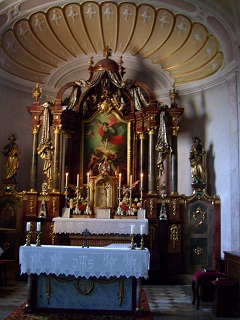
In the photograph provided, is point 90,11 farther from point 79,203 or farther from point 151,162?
point 79,203

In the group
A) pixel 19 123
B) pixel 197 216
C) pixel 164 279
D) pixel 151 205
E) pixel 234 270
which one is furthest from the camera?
pixel 19 123

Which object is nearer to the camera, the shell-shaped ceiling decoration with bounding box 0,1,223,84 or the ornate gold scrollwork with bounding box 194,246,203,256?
the ornate gold scrollwork with bounding box 194,246,203,256

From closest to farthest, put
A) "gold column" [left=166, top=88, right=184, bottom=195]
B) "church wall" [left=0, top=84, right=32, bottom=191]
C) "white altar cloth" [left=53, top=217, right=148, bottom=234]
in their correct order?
"white altar cloth" [left=53, top=217, right=148, bottom=234] → "gold column" [left=166, top=88, right=184, bottom=195] → "church wall" [left=0, top=84, right=32, bottom=191]

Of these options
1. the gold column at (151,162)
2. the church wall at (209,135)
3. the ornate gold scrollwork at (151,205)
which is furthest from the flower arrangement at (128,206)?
the church wall at (209,135)

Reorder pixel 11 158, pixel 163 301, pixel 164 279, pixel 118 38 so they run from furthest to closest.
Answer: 1. pixel 118 38
2. pixel 11 158
3. pixel 164 279
4. pixel 163 301

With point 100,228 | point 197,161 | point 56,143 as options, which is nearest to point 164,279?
point 100,228

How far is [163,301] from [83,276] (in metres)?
2.10

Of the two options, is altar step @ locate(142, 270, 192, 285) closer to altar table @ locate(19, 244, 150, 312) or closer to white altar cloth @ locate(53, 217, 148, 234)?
white altar cloth @ locate(53, 217, 148, 234)

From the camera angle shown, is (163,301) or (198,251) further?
(198,251)

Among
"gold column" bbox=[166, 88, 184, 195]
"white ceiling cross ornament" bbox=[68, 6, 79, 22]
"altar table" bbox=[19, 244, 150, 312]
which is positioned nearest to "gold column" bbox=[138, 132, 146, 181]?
"gold column" bbox=[166, 88, 184, 195]

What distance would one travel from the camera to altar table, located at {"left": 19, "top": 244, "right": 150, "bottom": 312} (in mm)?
6398

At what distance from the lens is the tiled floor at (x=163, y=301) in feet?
22.3

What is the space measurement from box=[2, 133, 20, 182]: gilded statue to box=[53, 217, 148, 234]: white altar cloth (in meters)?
1.98

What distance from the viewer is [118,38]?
12156mm
